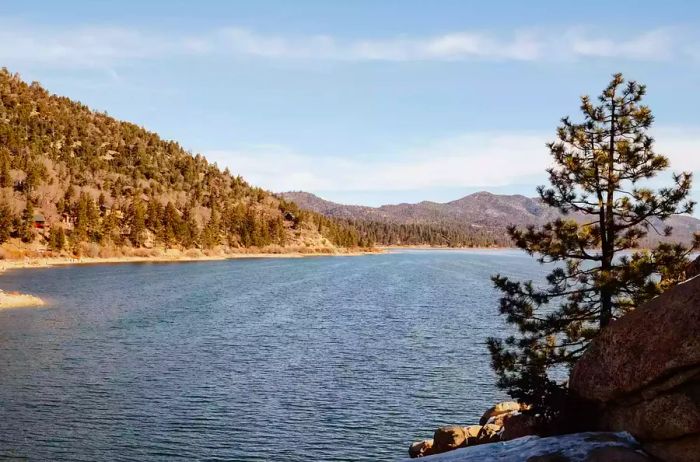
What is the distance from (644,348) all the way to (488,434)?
1157 cm

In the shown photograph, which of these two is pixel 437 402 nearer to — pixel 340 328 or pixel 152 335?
pixel 340 328

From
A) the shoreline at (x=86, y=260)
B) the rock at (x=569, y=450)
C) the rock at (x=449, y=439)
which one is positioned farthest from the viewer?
the shoreline at (x=86, y=260)

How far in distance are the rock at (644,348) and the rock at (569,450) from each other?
1448mm

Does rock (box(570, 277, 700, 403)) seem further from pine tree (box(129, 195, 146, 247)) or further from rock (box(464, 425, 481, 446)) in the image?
pine tree (box(129, 195, 146, 247))

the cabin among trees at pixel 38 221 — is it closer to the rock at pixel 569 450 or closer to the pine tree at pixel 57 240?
the pine tree at pixel 57 240

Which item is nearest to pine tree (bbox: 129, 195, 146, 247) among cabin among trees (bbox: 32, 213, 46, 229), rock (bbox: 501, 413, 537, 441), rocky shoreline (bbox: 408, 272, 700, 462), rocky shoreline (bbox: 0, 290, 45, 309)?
cabin among trees (bbox: 32, 213, 46, 229)

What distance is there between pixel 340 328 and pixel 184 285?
53146 mm

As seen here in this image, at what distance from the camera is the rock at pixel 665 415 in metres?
14.9

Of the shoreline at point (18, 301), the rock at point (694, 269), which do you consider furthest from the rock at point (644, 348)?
the shoreline at point (18, 301)

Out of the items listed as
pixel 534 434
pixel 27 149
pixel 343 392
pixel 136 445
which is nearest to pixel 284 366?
pixel 343 392

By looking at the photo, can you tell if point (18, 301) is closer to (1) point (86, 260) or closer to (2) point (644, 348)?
(2) point (644, 348)

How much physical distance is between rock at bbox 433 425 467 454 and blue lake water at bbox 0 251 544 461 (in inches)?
110

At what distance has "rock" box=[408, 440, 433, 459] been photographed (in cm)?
2761

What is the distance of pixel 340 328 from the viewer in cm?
6406
